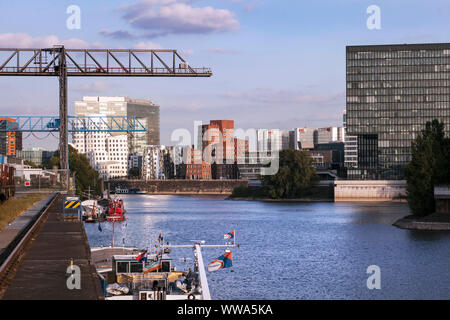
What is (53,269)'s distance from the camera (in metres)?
23.2

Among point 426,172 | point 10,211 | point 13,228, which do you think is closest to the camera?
point 13,228

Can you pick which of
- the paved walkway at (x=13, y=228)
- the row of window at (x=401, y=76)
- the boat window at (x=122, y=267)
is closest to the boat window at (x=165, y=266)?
the boat window at (x=122, y=267)

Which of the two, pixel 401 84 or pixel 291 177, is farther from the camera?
pixel 401 84

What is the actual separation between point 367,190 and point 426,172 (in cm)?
10408

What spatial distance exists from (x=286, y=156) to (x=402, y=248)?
436 feet

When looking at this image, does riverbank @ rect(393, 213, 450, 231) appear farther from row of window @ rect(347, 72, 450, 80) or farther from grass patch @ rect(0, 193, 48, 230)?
row of window @ rect(347, 72, 450, 80)

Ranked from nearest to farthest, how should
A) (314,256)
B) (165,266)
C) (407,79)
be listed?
(165,266), (314,256), (407,79)

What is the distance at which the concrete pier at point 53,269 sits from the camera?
18766 mm

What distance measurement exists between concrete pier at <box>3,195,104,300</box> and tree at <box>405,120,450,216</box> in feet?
200

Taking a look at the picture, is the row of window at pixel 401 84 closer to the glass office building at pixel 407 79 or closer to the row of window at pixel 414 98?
the glass office building at pixel 407 79

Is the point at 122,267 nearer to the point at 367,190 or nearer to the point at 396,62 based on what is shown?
the point at 367,190

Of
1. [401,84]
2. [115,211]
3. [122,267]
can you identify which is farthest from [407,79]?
[122,267]

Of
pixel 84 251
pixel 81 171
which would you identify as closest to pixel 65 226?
pixel 84 251

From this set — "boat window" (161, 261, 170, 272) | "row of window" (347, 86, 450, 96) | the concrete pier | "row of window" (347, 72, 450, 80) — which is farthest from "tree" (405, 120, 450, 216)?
"row of window" (347, 72, 450, 80)
